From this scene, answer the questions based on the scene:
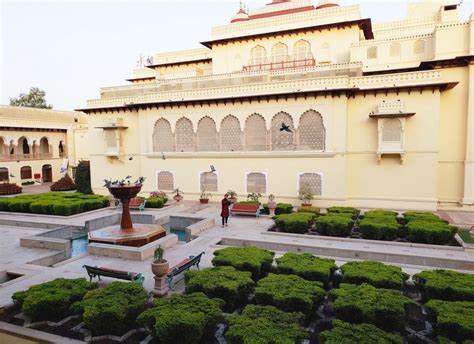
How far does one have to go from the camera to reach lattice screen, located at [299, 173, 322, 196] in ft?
61.7

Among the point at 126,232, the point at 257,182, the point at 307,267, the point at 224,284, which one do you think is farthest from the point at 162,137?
the point at 224,284

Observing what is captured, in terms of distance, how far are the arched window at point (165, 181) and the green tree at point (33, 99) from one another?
44808 mm

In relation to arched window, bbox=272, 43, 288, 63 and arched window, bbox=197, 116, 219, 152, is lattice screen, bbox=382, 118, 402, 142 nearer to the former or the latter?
arched window, bbox=272, 43, 288, 63

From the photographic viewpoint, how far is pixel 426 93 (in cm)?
1744

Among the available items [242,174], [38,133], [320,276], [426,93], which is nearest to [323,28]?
[426,93]

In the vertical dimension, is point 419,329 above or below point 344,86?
below

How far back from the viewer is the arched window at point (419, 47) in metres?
20.0

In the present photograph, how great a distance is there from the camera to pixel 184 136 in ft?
72.1

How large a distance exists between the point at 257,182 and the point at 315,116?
16.6 ft

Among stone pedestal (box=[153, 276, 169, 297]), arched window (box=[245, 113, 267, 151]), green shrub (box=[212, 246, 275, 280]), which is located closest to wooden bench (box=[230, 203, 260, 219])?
arched window (box=[245, 113, 267, 151])

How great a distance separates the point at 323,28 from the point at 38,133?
32069mm

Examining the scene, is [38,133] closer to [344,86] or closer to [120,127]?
[120,127]

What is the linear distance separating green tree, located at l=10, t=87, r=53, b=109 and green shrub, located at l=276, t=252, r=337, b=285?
59.7 metres

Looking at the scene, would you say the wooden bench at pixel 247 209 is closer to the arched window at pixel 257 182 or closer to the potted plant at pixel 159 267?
the arched window at pixel 257 182
